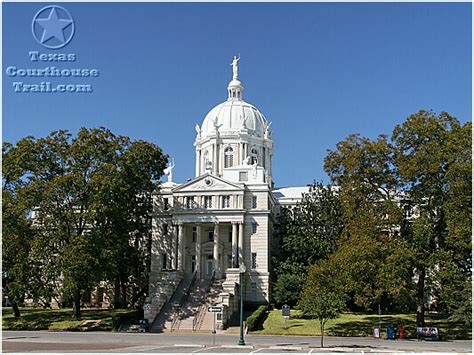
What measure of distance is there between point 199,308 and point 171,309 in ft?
7.86

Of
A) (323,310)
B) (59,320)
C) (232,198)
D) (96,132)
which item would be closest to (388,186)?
(323,310)

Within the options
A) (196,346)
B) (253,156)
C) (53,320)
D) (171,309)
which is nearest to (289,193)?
(253,156)

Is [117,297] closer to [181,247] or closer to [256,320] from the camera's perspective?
[181,247]

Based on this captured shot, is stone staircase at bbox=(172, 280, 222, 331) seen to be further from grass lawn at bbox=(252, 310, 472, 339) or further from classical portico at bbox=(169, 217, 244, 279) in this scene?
grass lawn at bbox=(252, 310, 472, 339)

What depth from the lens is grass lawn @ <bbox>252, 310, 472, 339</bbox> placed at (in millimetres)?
47156

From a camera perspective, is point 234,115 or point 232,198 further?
point 234,115

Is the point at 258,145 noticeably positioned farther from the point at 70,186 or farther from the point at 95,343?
the point at 95,343

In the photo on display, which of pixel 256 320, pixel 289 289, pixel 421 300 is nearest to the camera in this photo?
pixel 421 300

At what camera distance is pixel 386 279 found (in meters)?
45.0

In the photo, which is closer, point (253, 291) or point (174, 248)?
point (253, 291)

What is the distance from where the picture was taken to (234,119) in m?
81.8

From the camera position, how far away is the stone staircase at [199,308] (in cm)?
5191

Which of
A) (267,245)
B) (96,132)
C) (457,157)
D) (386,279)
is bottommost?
(386,279)

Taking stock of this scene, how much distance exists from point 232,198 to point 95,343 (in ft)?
99.8
